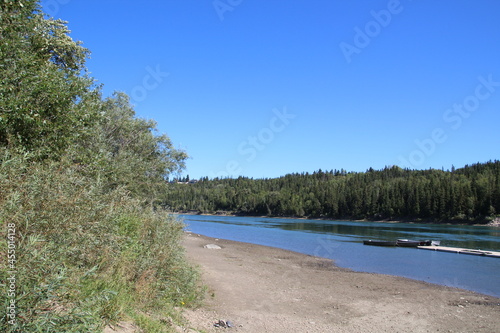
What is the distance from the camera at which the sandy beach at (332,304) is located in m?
12.7

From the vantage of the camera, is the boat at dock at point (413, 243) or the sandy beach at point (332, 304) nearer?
the sandy beach at point (332, 304)

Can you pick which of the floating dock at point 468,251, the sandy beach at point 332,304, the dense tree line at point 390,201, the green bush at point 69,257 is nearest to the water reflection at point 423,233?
the floating dock at point 468,251

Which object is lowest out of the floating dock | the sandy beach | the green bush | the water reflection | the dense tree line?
the sandy beach

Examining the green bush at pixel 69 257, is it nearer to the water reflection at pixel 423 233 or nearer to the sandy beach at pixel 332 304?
the sandy beach at pixel 332 304

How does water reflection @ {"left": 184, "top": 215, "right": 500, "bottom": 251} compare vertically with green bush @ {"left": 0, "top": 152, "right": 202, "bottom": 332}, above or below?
below

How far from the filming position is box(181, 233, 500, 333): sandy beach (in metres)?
12.7

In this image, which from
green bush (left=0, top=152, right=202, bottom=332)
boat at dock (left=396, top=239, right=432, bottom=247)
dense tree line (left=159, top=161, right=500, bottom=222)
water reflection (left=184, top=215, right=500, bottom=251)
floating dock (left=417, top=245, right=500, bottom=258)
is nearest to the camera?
green bush (left=0, top=152, right=202, bottom=332)

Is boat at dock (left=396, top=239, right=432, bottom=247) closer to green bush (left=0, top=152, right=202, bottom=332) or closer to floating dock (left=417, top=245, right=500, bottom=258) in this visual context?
floating dock (left=417, top=245, right=500, bottom=258)

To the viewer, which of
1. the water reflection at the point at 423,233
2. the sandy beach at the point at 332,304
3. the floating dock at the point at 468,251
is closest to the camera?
the sandy beach at the point at 332,304

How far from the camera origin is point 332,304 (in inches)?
631

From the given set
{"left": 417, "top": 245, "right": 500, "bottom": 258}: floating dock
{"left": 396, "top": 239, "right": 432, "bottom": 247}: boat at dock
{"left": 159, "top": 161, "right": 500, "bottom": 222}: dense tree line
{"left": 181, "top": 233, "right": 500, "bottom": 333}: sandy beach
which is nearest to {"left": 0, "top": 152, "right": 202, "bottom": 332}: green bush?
{"left": 181, "top": 233, "right": 500, "bottom": 333}: sandy beach

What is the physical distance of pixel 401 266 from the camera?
2964 centimetres

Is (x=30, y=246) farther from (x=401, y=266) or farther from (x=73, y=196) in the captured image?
(x=401, y=266)

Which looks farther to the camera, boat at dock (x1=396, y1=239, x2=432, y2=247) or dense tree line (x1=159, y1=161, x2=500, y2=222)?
dense tree line (x1=159, y1=161, x2=500, y2=222)
